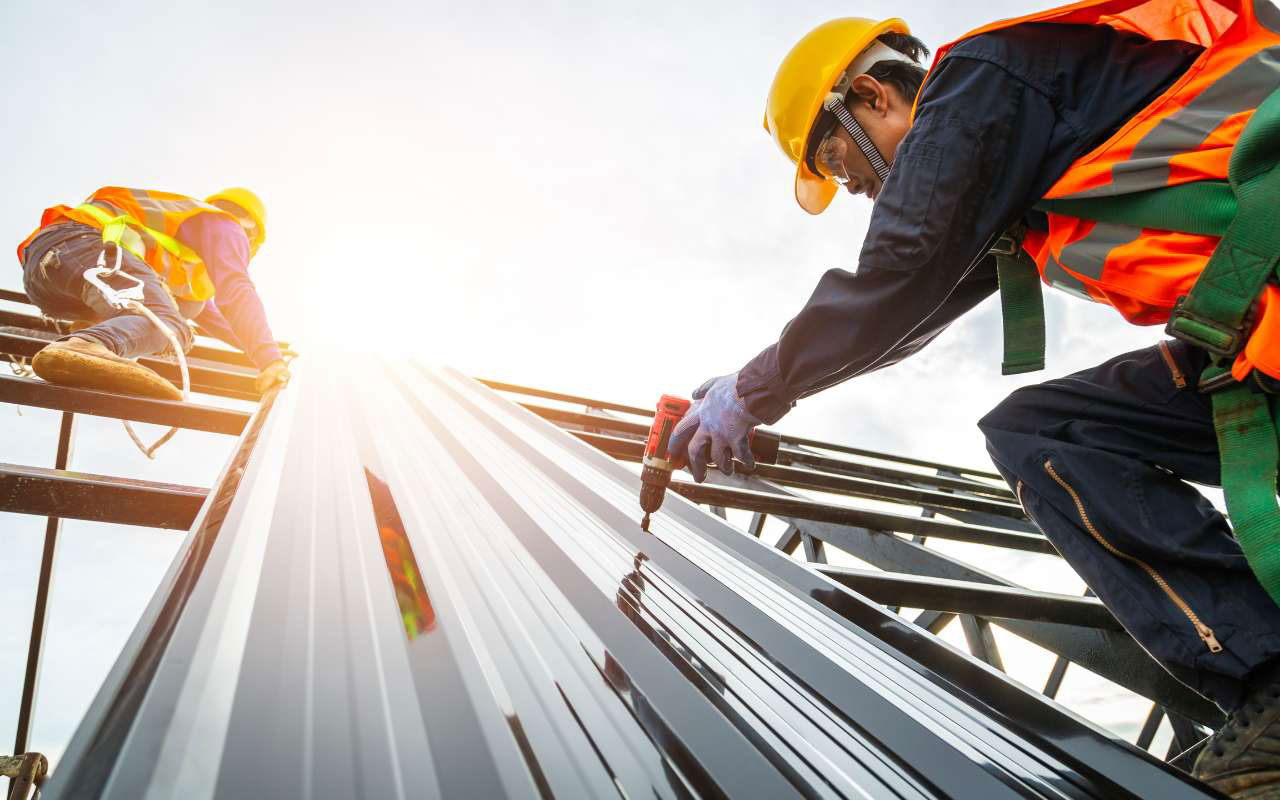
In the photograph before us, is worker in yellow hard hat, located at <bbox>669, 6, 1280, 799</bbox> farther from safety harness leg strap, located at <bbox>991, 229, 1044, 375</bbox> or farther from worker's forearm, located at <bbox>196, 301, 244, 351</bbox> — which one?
worker's forearm, located at <bbox>196, 301, 244, 351</bbox>

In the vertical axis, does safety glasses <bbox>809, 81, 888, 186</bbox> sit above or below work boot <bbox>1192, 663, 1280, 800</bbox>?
above

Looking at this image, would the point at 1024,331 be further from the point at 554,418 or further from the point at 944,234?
the point at 554,418

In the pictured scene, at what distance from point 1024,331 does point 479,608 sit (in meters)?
1.45

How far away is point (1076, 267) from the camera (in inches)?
49.7

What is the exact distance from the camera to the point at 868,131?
1850 mm

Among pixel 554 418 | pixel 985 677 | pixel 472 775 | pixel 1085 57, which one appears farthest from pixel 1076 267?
pixel 554 418

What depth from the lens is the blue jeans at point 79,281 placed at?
3.09 m

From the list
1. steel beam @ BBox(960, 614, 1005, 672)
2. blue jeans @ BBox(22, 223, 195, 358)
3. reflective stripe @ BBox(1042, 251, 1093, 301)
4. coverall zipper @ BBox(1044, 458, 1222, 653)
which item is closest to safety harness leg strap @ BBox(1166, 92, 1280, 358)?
reflective stripe @ BBox(1042, 251, 1093, 301)

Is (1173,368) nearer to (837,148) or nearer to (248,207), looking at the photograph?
(837,148)

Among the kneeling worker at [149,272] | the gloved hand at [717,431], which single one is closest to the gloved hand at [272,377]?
the kneeling worker at [149,272]

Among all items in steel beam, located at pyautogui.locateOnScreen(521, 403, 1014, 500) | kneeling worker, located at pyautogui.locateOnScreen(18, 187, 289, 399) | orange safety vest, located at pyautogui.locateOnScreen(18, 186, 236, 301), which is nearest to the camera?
kneeling worker, located at pyautogui.locateOnScreen(18, 187, 289, 399)

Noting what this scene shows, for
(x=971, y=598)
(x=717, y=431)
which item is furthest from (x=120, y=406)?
(x=971, y=598)

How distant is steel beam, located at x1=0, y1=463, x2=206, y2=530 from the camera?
1.28 m

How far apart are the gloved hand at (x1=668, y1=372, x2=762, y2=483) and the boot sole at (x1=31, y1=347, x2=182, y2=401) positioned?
2014mm
